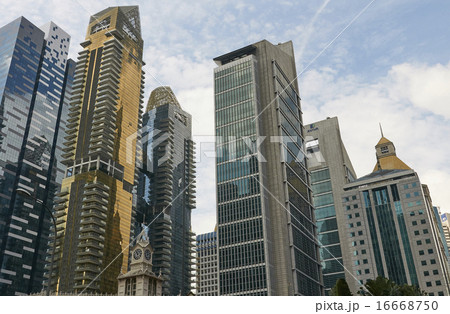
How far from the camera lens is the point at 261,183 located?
116438 mm

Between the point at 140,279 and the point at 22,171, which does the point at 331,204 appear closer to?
the point at 140,279

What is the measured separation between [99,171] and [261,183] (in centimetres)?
7522

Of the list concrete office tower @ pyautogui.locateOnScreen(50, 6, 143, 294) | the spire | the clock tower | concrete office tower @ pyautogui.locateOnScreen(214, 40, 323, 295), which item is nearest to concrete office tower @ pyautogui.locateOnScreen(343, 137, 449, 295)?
the spire

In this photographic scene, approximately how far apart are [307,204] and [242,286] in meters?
40.7

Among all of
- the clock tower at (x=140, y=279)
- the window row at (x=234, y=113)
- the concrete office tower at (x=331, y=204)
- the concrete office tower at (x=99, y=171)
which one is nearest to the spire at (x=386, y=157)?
the concrete office tower at (x=331, y=204)

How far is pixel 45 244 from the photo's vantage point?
17988 centimetres

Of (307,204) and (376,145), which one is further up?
(376,145)

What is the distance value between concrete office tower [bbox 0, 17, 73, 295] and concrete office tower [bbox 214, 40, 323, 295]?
86.4 m

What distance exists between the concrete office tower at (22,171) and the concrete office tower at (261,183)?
8643cm

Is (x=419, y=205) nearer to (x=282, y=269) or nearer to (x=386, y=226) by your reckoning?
(x=386, y=226)

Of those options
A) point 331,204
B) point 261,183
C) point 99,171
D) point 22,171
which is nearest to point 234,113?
point 261,183

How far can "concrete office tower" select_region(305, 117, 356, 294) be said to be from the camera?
6688 inches
